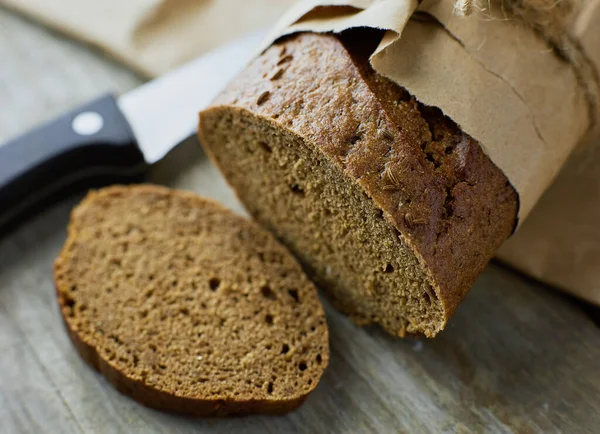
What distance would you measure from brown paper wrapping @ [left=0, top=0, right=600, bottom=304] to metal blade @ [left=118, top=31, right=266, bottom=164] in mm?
297

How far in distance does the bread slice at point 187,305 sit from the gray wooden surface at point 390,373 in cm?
11

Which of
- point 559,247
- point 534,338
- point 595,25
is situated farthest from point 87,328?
point 595,25

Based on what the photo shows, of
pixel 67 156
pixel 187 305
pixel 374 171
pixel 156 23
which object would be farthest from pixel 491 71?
pixel 156 23

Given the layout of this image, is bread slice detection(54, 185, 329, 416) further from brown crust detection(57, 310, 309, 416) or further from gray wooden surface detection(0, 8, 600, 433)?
gray wooden surface detection(0, 8, 600, 433)

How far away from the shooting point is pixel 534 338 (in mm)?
2354

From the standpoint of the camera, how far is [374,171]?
6.04 feet

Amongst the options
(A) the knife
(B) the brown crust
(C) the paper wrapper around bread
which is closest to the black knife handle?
(A) the knife

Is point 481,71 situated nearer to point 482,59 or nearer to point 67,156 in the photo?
point 482,59

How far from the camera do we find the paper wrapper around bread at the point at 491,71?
192cm

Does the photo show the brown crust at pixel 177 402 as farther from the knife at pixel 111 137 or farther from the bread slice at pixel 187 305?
the knife at pixel 111 137

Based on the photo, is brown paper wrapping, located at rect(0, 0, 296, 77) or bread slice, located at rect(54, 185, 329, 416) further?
brown paper wrapping, located at rect(0, 0, 296, 77)

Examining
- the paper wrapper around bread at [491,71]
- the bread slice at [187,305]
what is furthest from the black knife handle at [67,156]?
the paper wrapper around bread at [491,71]

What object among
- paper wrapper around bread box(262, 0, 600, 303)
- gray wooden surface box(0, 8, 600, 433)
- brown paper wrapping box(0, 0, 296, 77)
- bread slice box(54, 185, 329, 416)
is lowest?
gray wooden surface box(0, 8, 600, 433)

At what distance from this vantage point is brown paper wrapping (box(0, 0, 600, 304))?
6.39ft
